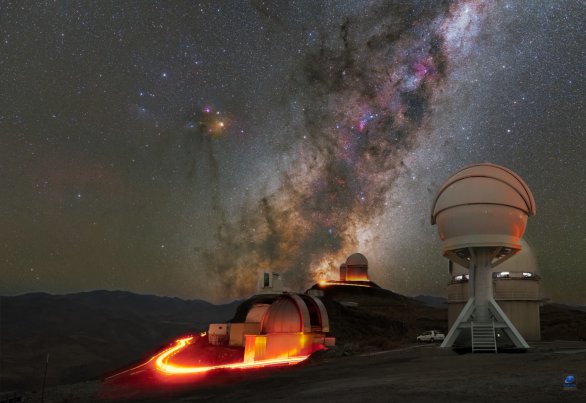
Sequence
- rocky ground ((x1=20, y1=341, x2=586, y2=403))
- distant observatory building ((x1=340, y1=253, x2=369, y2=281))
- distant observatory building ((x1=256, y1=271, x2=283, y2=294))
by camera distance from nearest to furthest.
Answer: rocky ground ((x1=20, y1=341, x2=586, y2=403)) → distant observatory building ((x1=256, y1=271, x2=283, y2=294)) → distant observatory building ((x1=340, y1=253, x2=369, y2=281))

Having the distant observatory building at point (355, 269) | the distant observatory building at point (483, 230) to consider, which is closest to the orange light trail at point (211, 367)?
the distant observatory building at point (483, 230)

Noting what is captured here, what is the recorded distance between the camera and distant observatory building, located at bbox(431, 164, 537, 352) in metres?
25.3

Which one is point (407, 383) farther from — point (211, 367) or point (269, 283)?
point (269, 283)

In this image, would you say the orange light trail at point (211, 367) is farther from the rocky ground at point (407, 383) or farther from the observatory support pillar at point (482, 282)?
the observatory support pillar at point (482, 282)

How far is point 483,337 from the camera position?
25188 mm

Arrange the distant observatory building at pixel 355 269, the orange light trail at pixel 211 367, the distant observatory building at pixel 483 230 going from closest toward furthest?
the distant observatory building at pixel 483 230 → the orange light trail at pixel 211 367 → the distant observatory building at pixel 355 269

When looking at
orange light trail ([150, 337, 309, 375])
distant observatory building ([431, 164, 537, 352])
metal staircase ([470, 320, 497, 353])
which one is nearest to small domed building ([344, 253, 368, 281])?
orange light trail ([150, 337, 309, 375])

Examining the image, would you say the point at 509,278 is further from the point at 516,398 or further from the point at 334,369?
the point at 516,398

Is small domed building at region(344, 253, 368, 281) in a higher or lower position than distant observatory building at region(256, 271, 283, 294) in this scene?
higher

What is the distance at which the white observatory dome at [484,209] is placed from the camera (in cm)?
2534

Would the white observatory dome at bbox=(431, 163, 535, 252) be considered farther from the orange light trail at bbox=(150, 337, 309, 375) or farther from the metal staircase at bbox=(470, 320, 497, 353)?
the orange light trail at bbox=(150, 337, 309, 375)

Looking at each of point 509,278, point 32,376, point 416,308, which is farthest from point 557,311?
point 32,376

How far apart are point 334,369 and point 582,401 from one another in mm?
13755

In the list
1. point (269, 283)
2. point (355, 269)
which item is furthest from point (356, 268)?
point (269, 283)
